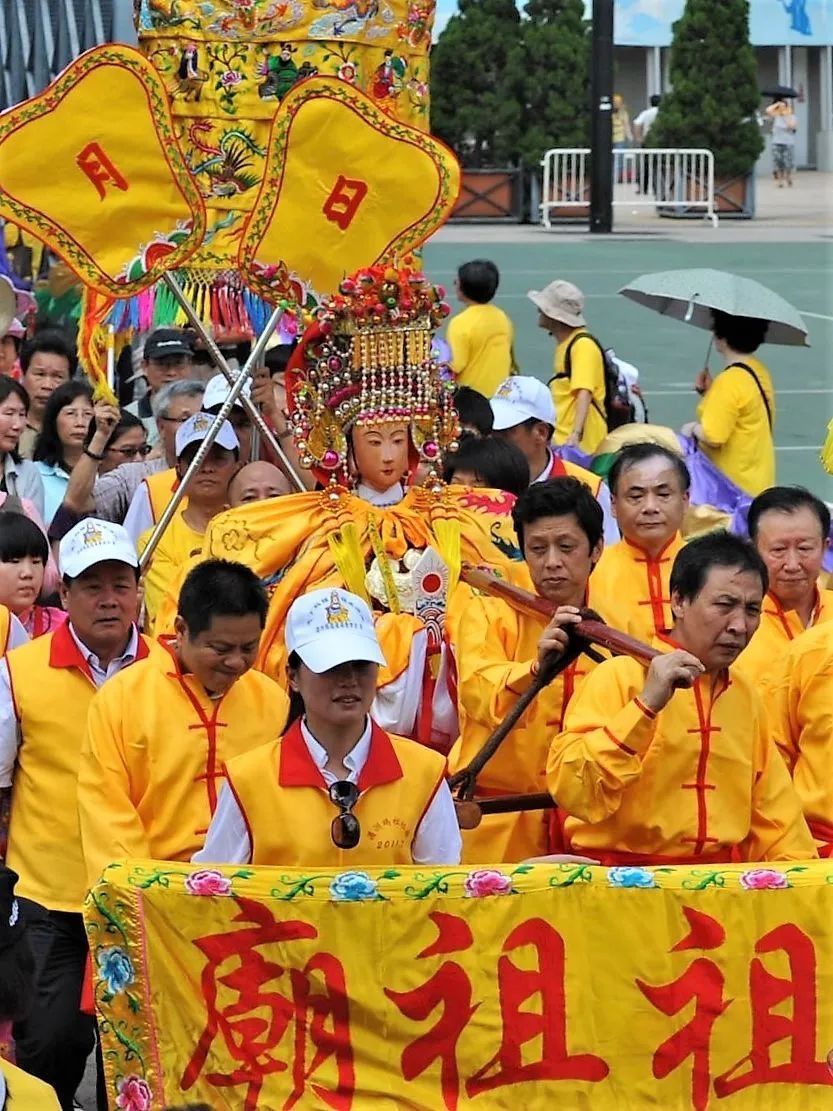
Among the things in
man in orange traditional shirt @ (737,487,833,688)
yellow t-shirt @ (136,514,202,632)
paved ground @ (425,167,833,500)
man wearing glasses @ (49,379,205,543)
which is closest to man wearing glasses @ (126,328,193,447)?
man wearing glasses @ (49,379,205,543)

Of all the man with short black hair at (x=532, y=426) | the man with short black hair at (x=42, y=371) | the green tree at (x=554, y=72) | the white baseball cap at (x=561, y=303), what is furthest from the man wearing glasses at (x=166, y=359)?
the green tree at (x=554, y=72)

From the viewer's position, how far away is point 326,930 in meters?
4.32

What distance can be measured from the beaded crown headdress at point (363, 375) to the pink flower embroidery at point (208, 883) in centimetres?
181

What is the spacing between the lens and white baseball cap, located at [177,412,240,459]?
678 centimetres

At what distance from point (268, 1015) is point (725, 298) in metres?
5.15

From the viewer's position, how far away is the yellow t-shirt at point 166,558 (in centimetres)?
659

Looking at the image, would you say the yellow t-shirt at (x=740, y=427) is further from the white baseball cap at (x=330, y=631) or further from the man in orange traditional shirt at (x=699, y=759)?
the white baseball cap at (x=330, y=631)

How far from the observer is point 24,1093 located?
10.4ft

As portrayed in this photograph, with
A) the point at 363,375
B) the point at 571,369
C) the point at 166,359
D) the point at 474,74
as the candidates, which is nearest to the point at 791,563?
the point at 363,375

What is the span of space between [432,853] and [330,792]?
30 centimetres

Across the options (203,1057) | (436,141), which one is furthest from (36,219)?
(203,1057)

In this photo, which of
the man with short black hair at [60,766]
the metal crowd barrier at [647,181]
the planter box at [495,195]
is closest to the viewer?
the man with short black hair at [60,766]

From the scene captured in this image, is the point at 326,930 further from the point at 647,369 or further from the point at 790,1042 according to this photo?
the point at 647,369

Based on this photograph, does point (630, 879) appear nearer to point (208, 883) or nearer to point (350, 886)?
point (350, 886)
